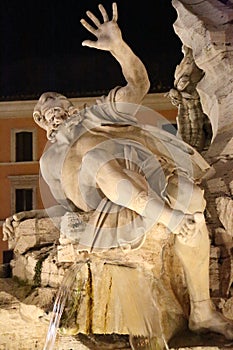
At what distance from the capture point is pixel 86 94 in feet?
90.2

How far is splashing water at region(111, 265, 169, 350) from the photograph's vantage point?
6.35 meters

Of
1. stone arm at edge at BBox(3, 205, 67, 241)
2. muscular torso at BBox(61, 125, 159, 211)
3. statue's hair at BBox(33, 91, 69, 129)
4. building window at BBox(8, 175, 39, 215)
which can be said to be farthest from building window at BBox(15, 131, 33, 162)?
muscular torso at BBox(61, 125, 159, 211)

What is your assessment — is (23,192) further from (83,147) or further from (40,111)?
(83,147)

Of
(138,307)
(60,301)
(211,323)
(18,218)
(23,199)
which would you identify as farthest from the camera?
(23,199)

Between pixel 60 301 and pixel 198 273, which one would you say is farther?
pixel 60 301

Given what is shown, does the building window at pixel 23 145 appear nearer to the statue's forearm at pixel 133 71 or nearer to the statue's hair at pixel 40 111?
the statue's hair at pixel 40 111

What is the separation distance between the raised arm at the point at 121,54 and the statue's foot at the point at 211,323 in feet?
5.30

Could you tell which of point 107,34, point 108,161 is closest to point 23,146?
point 107,34

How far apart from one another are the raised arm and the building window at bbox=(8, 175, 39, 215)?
68.8 ft

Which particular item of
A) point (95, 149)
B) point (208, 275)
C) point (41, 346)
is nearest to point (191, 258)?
point (208, 275)

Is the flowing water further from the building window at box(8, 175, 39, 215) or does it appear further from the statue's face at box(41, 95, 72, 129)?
the building window at box(8, 175, 39, 215)

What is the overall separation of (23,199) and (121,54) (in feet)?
70.5

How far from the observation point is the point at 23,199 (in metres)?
28.0

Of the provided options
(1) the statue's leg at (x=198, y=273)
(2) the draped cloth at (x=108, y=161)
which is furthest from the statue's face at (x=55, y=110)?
(1) the statue's leg at (x=198, y=273)
